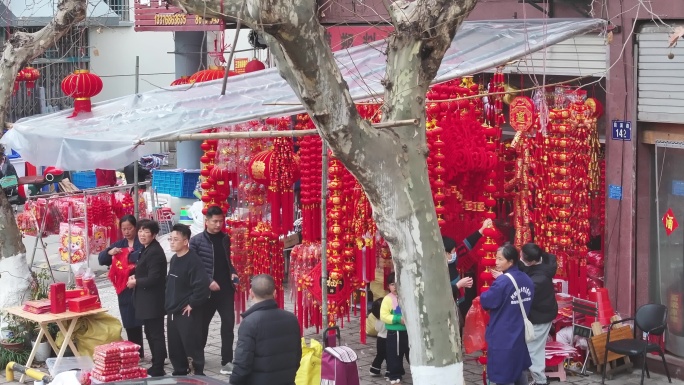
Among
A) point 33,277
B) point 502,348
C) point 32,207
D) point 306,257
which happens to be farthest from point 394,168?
point 32,207

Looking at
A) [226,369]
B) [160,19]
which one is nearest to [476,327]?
[226,369]

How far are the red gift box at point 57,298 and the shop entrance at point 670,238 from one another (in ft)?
18.5

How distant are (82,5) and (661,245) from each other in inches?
242

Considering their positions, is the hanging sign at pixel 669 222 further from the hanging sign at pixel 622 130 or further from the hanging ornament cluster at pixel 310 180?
the hanging ornament cluster at pixel 310 180

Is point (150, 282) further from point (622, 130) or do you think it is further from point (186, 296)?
point (622, 130)

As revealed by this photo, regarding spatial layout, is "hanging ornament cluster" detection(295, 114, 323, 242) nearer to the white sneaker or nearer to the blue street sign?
the white sneaker

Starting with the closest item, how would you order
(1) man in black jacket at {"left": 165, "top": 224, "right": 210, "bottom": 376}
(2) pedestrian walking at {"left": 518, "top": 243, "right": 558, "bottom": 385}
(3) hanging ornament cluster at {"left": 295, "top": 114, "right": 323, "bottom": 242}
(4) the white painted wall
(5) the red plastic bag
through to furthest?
(2) pedestrian walking at {"left": 518, "top": 243, "right": 558, "bottom": 385} < (5) the red plastic bag < (1) man in black jacket at {"left": 165, "top": 224, "right": 210, "bottom": 376} < (3) hanging ornament cluster at {"left": 295, "top": 114, "right": 323, "bottom": 242} < (4) the white painted wall

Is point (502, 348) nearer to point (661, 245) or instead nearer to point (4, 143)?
point (661, 245)

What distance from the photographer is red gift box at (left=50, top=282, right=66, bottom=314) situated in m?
10.3

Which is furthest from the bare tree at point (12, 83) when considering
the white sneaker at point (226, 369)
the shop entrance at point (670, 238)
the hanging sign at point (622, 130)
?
the shop entrance at point (670, 238)

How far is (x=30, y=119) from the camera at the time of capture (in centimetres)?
1130

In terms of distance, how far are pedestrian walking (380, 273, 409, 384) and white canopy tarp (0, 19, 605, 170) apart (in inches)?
71.8

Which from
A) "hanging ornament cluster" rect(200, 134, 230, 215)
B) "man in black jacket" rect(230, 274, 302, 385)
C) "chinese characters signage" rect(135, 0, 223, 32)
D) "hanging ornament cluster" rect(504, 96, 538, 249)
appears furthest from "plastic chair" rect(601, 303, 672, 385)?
"chinese characters signage" rect(135, 0, 223, 32)

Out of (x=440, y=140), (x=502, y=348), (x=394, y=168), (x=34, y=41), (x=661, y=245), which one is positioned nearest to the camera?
(x=394, y=168)
